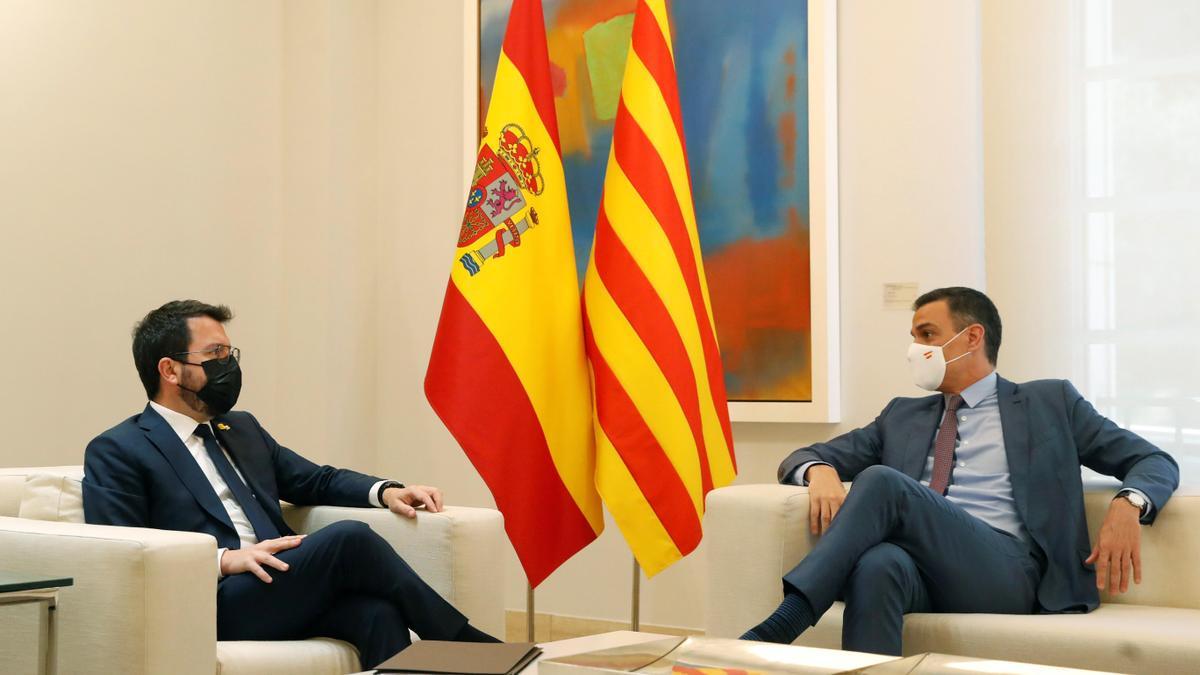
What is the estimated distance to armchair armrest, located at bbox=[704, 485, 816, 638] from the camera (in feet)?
8.86

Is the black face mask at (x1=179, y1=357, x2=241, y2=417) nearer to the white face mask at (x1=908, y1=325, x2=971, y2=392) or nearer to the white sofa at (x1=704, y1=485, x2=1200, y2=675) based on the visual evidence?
the white sofa at (x1=704, y1=485, x2=1200, y2=675)

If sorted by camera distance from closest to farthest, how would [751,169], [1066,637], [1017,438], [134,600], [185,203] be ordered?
[134,600] < [1066,637] < [1017,438] < [751,169] < [185,203]

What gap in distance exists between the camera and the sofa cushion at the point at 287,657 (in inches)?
91.0

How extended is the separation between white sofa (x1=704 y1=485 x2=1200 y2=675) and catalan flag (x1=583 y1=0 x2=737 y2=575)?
44 centimetres

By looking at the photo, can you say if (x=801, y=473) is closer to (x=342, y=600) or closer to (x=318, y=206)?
(x=342, y=600)

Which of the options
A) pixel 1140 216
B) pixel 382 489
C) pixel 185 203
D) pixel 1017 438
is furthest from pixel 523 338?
pixel 1140 216

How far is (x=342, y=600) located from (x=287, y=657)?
239 millimetres

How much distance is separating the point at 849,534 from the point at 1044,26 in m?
1.94

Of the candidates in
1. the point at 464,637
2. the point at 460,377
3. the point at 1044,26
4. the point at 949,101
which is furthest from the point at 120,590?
the point at 1044,26

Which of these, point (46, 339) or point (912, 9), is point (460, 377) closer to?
point (46, 339)

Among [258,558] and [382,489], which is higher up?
[382,489]

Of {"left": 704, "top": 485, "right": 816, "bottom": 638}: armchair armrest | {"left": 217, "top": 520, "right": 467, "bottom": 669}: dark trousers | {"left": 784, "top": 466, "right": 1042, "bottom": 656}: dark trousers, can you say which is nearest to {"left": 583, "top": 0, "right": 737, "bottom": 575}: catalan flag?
{"left": 704, "top": 485, "right": 816, "bottom": 638}: armchair armrest

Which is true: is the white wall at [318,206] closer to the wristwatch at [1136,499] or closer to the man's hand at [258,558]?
the wristwatch at [1136,499]

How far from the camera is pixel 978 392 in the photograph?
3135mm
